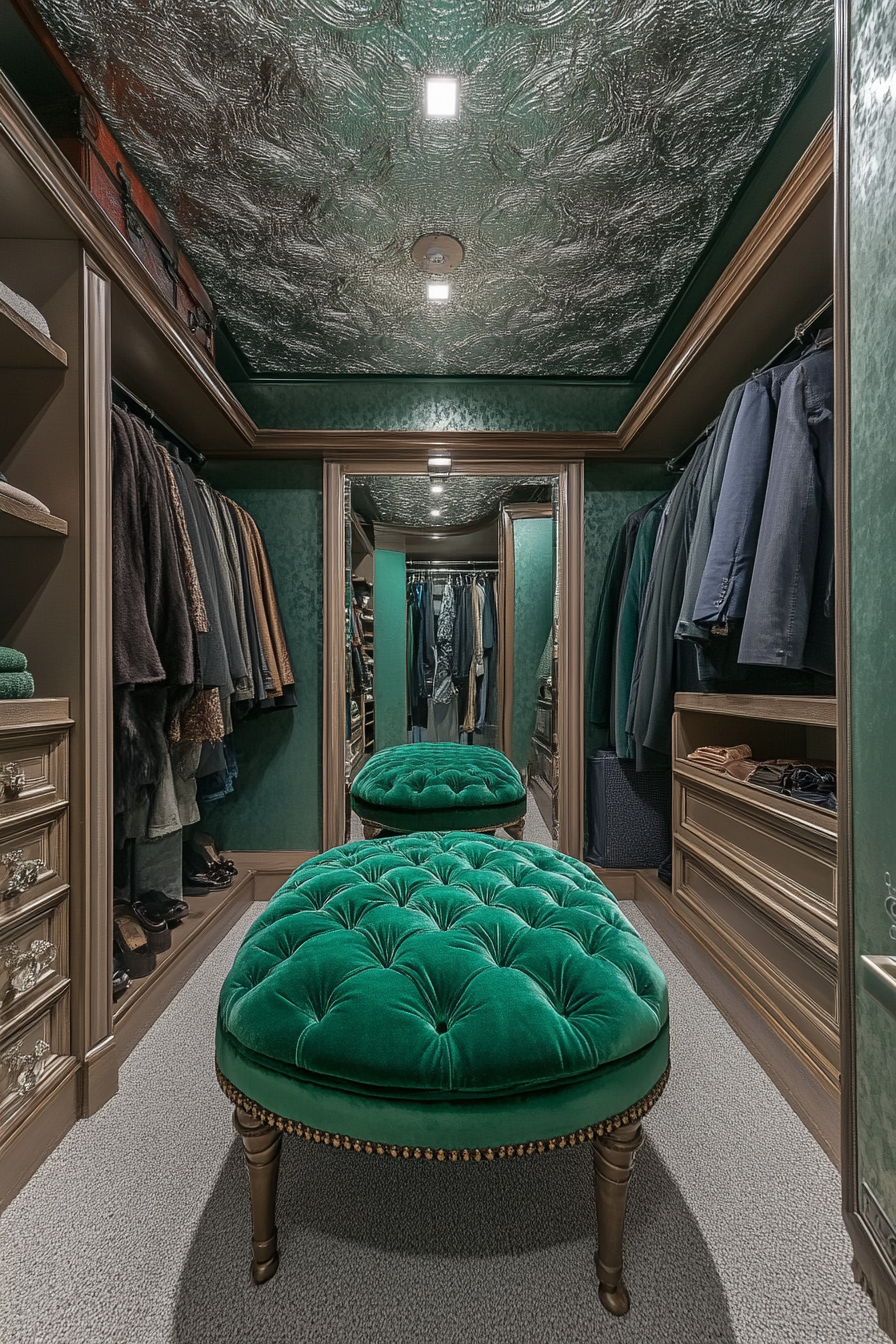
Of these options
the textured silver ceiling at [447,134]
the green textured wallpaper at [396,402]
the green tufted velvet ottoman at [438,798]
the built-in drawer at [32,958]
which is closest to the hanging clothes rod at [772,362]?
the green textured wallpaper at [396,402]

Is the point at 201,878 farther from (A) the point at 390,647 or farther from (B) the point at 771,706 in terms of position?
(B) the point at 771,706

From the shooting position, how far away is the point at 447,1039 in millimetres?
741

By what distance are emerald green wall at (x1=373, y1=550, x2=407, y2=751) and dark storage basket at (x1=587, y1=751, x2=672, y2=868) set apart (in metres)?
0.95

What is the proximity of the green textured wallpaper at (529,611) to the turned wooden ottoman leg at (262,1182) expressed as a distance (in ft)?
6.32

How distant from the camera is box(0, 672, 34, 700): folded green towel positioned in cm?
112

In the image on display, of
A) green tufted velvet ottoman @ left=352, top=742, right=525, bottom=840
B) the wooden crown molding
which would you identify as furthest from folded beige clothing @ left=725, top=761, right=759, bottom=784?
the wooden crown molding

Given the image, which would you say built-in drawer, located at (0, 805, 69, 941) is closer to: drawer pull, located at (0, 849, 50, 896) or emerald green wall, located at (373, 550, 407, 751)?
drawer pull, located at (0, 849, 50, 896)

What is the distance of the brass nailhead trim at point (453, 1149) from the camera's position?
0.74 metres

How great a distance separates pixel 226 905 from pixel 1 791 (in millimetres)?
1301

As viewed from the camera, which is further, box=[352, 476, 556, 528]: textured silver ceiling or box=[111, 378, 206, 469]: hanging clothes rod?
box=[352, 476, 556, 528]: textured silver ceiling

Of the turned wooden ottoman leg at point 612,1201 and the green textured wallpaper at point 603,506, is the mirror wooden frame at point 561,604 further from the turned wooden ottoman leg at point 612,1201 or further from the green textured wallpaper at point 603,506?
the turned wooden ottoman leg at point 612,1201

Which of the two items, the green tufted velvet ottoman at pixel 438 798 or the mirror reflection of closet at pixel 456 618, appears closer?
the green tufted velvet ottoman at pixel 438 798

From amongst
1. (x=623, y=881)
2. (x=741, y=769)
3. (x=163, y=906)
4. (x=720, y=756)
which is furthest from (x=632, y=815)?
(x=163, y=906)

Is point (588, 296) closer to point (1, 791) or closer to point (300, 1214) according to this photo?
point (1, 791)
